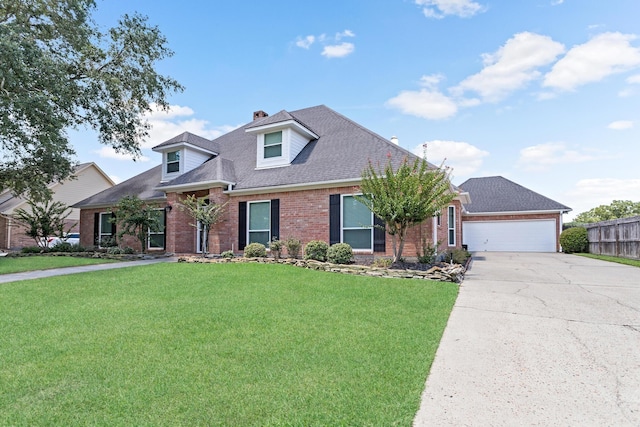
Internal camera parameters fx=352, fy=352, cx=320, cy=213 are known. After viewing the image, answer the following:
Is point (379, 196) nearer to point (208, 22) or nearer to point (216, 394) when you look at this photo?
point (216, 394)

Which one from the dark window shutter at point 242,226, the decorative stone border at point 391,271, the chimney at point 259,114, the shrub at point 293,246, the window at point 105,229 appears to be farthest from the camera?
the chimney at point 259,114

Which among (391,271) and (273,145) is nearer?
(391,271)

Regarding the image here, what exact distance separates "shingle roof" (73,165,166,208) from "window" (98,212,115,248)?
2.28ft

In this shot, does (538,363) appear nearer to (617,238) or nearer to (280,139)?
(280,139)

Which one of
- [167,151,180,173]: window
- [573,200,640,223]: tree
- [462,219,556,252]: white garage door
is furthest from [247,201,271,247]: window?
[573,200,640,223]: tree

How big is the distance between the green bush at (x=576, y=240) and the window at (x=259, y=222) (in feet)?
55.2

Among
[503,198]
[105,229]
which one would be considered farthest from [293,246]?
[503,198]

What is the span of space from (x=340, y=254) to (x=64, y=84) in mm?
11479

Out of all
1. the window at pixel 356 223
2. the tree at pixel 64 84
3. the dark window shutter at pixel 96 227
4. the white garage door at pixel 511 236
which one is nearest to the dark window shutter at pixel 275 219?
the window at pixel 356 223

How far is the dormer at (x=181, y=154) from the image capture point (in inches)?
635

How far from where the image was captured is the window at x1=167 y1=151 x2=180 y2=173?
16.4 meters

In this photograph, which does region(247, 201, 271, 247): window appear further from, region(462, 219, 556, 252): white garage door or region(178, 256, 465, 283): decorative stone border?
region(462, 219, 556, 252): white garage door

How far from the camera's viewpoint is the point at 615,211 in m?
37.7

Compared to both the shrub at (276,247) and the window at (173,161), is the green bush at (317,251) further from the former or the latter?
the window at (173,161)
